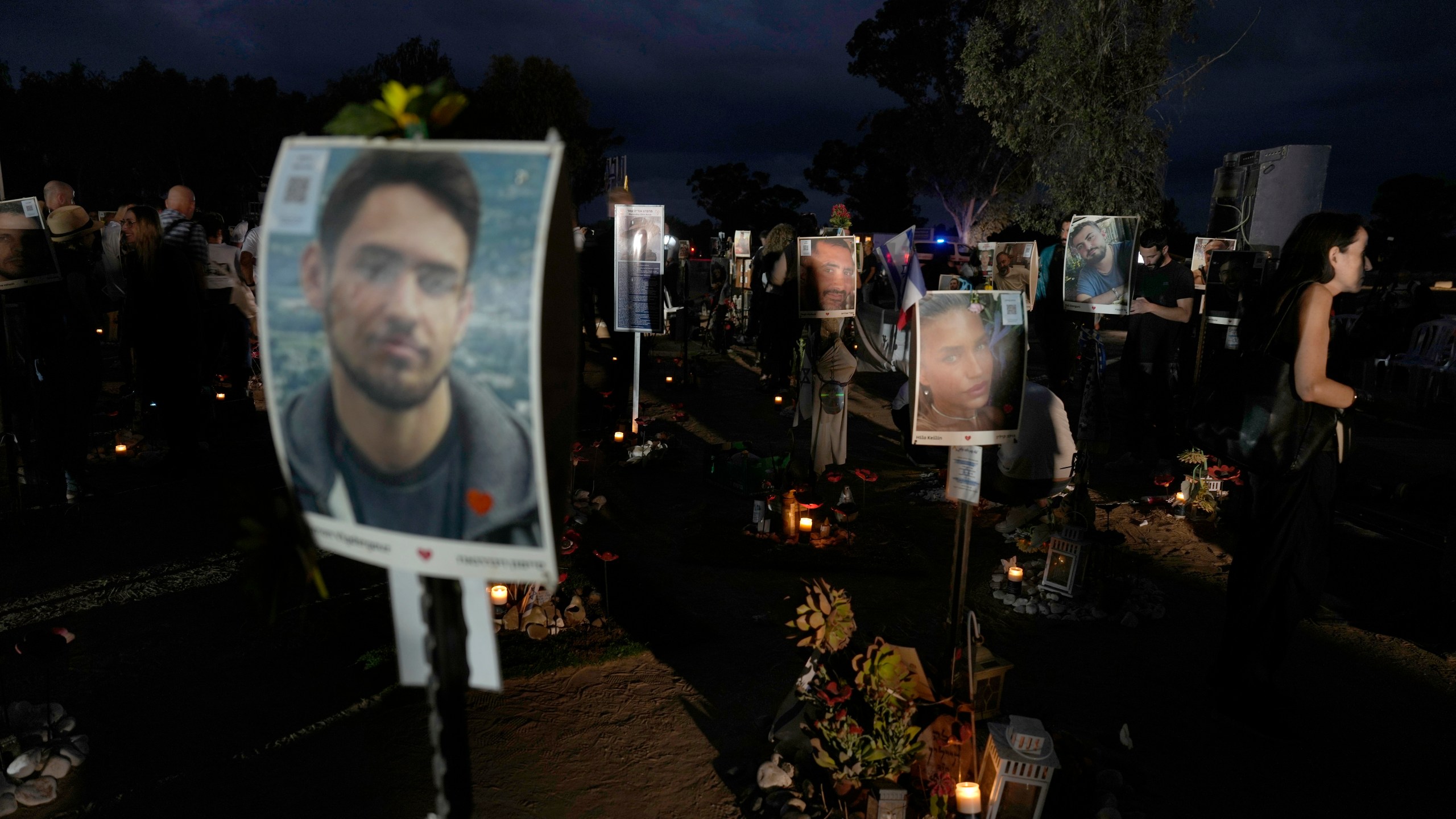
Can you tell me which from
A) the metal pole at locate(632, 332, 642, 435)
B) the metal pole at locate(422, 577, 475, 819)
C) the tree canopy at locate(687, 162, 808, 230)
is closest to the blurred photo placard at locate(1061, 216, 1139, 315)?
the metal pole at locate(632, 332, 642, 435)

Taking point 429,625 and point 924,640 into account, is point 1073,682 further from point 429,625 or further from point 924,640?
point 429,625

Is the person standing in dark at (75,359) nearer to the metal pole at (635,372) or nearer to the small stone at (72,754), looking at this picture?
the small stone at (72,754)

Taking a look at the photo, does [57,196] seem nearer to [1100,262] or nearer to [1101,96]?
[1100,262]

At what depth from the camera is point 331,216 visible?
58.1 inches

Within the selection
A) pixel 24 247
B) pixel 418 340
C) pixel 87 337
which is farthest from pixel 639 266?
pixel 418 340

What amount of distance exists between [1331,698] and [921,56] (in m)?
40.5

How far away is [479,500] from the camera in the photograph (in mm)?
1497

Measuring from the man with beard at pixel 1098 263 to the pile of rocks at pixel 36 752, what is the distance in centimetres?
782

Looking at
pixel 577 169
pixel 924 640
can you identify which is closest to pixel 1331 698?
pixel 924 640

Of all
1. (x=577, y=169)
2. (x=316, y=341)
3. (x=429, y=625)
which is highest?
(x=577, y=169)

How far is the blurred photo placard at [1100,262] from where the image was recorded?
7.45 m

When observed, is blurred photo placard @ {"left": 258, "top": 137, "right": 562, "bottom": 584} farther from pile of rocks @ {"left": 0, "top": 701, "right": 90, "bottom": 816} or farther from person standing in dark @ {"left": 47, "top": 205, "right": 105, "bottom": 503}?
person standing in dark @ {"left": 47, "top": 205, "right": 105, "bottom": 503}

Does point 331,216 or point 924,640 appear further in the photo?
point 924,640

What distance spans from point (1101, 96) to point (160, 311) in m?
17.9
